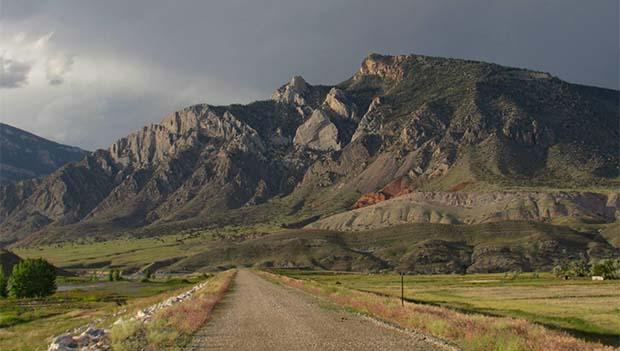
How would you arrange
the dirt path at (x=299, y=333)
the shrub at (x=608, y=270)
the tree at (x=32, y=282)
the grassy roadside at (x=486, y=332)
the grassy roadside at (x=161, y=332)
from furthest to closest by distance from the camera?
the tree at (x=32, y=282) → the shrub at (x=608, y=270) → the grassy roadside at (x=161, y=332) → the dirt path at (x=299, y=333) → the grassy roadside at (x=486, y=332)

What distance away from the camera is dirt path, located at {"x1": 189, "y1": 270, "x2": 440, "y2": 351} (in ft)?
88.3

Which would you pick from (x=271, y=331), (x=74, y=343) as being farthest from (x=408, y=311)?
(x=74, y=343)

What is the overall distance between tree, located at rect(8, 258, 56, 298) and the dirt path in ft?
277

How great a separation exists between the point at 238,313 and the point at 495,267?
169321 millimetres

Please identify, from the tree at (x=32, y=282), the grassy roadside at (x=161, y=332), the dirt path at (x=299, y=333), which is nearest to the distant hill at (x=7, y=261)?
the tree at (x=32, y=282)

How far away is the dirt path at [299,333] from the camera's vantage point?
2692 cm

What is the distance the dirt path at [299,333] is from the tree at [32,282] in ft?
277

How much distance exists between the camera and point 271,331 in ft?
106

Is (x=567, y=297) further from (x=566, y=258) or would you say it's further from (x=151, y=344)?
(x=566, y=258)

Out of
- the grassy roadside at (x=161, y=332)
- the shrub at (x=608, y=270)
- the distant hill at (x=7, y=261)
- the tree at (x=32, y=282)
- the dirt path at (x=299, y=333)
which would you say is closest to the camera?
the dirt path at (x=299, y=333)

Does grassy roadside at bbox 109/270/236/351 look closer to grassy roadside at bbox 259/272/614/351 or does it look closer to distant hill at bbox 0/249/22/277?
grassy roadside at bbox 259/272/614/351

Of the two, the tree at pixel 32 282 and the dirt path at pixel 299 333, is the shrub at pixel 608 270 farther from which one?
the tree at pixel 32 282

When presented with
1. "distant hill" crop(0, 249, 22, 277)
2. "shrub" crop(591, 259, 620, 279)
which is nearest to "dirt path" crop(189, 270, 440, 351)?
"shrub" crop(591, 259, 620, 279)

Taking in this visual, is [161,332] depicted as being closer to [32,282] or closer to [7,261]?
[32,282]
